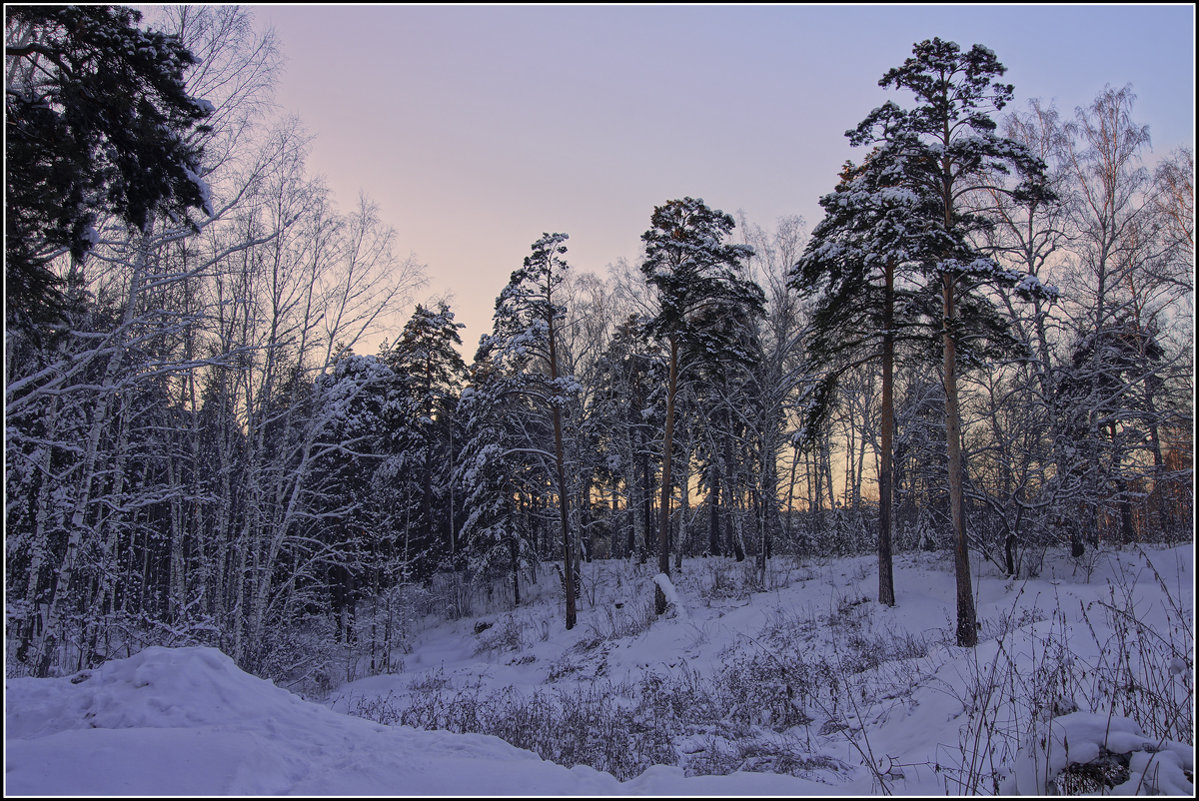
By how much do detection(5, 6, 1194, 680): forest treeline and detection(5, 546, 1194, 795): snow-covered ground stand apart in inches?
97.1

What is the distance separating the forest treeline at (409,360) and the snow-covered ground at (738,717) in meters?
2.47

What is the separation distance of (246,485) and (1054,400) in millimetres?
19723

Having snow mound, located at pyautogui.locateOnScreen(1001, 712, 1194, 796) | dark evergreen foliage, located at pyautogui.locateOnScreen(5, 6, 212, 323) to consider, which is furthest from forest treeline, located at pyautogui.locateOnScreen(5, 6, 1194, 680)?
snow mound, located at pyautogui.locateOnScreen(1001, 712, 1194, 796)

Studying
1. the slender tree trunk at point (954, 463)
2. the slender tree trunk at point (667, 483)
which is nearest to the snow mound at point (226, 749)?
the slender tree trunk at point (954, 463)

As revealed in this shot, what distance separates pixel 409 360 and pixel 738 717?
2143cm

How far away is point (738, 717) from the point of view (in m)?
8.42

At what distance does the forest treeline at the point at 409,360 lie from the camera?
22.6 feet

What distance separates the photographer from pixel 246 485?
1334 cm

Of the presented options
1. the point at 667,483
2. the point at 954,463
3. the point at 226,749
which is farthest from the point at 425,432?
the point at 226,749

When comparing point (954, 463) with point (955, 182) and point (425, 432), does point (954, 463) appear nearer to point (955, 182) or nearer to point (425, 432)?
point (955, 182)

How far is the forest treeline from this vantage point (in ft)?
22.6

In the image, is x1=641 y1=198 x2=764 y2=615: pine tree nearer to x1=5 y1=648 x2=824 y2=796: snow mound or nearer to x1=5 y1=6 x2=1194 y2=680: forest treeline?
x1=5 y1=6 x2=1194 y2=680: forest treeline

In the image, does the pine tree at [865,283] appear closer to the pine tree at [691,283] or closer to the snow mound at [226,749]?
the pine tree at [691,283]

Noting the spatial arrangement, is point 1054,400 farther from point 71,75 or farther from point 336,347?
point 71,75
